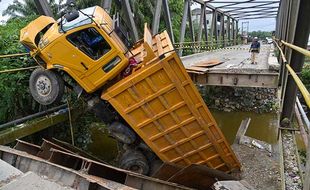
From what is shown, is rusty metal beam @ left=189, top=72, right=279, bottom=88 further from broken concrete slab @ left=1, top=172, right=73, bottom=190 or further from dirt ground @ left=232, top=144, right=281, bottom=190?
broken concrete slab @ left=1, top=172, right=73, bottom=190

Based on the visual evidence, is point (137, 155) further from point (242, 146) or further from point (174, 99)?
point (242, 146)

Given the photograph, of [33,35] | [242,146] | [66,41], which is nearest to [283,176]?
[242,146]

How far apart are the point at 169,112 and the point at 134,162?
1.41m

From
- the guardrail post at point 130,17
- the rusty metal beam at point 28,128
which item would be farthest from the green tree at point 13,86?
the guardrail post at point 130,17

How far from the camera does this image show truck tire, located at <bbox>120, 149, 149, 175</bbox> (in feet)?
21.0

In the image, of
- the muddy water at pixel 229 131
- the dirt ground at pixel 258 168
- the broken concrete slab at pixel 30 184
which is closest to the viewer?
the broken concrete slab at pixel 30 184

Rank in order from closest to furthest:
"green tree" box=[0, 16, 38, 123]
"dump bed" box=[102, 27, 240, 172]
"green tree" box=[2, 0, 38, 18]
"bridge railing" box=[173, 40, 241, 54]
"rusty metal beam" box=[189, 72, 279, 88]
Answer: "dump bed" box=[102, 27, 240, 172] < "green tree" box=[0, 16, 38, 123] < "rusty metal beam" box=[189, 72, 279, 88] < "bridge railing" box=[173, 40, 241, 54] < "green tree" box=[2, 0, 38, 18]

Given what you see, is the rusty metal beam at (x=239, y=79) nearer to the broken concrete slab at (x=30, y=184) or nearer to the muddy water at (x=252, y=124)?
the muddy water at (x=252, y=124)

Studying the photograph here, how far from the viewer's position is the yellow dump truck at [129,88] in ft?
18.9

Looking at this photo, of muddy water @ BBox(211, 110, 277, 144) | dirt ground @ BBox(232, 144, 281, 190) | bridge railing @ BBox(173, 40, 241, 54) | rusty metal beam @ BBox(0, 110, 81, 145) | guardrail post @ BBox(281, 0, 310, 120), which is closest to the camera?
guardrail post @ BBox(281, 0, 310, 120)

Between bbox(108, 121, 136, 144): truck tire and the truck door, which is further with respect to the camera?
bbox(108, 121, 136, 144): truck tire

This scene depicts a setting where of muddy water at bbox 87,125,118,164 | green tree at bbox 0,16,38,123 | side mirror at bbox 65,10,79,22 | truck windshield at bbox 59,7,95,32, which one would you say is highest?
side mirror at bbox 65,10,79,22

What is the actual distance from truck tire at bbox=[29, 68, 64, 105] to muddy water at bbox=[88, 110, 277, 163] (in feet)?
11.4

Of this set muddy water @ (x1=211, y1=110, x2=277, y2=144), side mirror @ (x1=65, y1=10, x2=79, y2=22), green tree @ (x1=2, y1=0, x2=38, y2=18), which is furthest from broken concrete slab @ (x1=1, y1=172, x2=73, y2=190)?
green tree @ (x1=2, y1=0, x2=38, y2=18)
